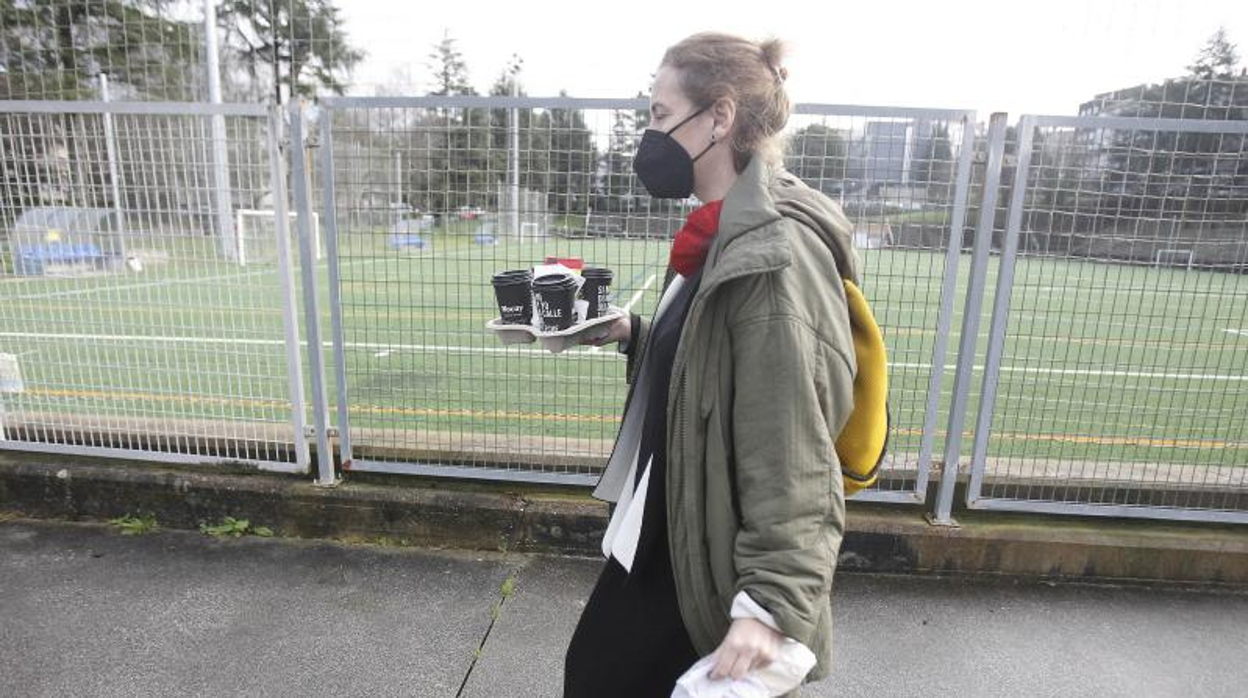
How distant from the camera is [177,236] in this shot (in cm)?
373

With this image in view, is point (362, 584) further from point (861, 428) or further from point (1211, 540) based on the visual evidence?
point (1211, 540)

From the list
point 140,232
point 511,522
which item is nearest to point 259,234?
point 140,232

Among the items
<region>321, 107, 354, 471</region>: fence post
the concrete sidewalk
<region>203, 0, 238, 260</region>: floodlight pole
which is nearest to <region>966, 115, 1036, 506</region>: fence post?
the concrete sidewalk

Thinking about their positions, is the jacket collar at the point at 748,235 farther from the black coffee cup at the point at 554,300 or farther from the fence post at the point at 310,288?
the fence post at the point at 310,288

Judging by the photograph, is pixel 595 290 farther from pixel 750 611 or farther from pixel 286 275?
pixel 286 275

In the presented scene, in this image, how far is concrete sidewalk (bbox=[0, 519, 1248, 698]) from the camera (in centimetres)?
280

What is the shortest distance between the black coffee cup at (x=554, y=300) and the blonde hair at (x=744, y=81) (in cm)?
65

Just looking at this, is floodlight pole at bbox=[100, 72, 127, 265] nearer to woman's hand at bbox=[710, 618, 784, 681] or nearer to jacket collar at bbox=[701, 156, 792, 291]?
jacket collar at bbox=[701, 156, 792, 291]

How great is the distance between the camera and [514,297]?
2.19 m

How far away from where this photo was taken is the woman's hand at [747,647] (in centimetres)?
128

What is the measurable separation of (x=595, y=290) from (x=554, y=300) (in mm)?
175

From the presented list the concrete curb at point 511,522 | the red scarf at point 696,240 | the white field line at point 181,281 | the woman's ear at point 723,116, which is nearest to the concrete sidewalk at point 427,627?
the concrete curb at point 511,522

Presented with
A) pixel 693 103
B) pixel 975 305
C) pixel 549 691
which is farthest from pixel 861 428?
pixel 975 305

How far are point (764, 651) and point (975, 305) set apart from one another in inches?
106
